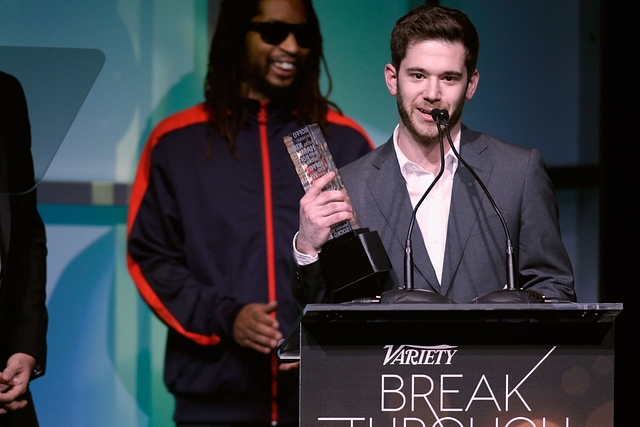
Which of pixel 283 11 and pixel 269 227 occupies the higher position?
pixel 283 11

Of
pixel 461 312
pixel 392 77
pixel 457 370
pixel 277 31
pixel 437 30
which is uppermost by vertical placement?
pixel 277 31

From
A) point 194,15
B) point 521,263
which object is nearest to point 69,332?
point 194,15

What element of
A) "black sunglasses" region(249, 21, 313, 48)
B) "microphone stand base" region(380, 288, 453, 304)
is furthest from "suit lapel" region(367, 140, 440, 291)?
"black sunglasses" region(249, 21, 313, 48)

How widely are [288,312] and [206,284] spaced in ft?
1.13

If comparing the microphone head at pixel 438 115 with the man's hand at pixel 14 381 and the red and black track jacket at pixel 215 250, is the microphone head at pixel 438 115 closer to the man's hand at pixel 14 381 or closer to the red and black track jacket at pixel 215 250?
the red and black track jacket at pixel 215 250

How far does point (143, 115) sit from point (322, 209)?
1.51m

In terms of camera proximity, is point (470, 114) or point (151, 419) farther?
point (470, 114)

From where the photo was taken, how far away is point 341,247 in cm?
217

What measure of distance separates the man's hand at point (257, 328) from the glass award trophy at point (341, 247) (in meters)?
1.03

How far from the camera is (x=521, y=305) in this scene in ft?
5.34

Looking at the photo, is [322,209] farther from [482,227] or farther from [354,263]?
[482,227]

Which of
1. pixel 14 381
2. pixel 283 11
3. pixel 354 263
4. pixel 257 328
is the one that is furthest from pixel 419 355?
pixel 283 11

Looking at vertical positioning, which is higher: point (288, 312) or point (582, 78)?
point (582, 78)

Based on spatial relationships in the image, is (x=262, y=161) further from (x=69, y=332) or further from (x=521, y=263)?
(x=521, y=263)
